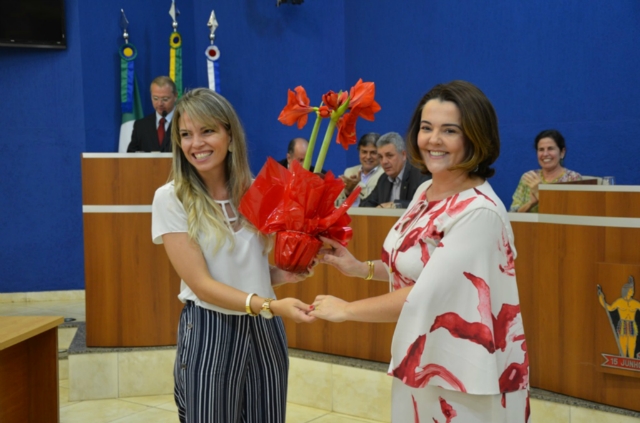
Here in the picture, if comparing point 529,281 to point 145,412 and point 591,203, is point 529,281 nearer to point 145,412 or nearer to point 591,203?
point 591,203

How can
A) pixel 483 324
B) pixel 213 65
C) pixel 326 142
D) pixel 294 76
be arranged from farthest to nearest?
pixel 294 76, pixel 213 65, pixel 326 142, pixel 483 324

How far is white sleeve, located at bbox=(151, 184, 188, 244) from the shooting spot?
182cm

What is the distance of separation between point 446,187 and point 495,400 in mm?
463

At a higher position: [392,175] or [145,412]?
[392,175]

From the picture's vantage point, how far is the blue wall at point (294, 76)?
5145 mm

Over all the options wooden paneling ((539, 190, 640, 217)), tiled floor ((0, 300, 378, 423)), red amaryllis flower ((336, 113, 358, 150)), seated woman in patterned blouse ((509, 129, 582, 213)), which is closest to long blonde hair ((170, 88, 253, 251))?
red amaryllis flower ((336, 113, 358, 150))

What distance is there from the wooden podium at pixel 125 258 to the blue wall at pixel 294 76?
8.04 feet

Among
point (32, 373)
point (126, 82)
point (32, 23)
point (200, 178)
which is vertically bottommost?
point (32, 373)

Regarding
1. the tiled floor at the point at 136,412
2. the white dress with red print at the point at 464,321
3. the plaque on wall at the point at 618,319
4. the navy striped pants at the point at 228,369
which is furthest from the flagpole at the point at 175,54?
the white dress with red print at the point at 464,321

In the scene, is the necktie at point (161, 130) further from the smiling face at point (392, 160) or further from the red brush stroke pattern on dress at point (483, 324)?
the red brush stroke pattern on dress at point (483, 324)

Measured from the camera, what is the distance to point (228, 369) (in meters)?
1.82

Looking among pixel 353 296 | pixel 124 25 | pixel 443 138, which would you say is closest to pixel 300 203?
pixel 443 138

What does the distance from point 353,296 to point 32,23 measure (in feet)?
12.7

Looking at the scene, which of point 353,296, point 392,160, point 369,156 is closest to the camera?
point 353,296
